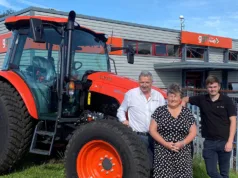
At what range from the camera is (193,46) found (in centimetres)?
2212

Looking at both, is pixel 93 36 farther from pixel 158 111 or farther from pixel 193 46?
pixel 193 46

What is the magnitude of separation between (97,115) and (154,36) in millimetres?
15408

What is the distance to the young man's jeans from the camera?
4020mm

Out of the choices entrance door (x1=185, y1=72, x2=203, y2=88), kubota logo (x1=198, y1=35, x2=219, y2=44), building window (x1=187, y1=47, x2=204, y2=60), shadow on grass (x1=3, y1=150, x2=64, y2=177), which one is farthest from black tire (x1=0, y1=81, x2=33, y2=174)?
entrance door (x1=185, y1=72, x2=203, y2=88)

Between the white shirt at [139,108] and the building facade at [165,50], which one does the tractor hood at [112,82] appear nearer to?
the white shirt at [139,108]

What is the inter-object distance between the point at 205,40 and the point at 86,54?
18.4 m

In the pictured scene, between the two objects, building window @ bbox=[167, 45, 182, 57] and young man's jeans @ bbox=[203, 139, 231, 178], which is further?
building window @ bbox=[167, 45, 182, 57]

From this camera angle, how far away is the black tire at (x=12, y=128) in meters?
4.86

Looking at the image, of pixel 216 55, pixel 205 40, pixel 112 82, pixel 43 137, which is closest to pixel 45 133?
pixel 43 137

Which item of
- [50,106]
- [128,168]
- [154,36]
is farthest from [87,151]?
[154,36]

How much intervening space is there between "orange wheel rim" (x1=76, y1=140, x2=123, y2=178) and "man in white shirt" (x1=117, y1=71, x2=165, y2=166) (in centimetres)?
40

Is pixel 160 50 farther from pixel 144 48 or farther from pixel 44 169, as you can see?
pixel 44 169

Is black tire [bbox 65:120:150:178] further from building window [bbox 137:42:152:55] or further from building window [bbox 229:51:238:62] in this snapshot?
building window [bbox 229:51:238:62]

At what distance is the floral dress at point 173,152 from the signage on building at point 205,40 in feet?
59.0
